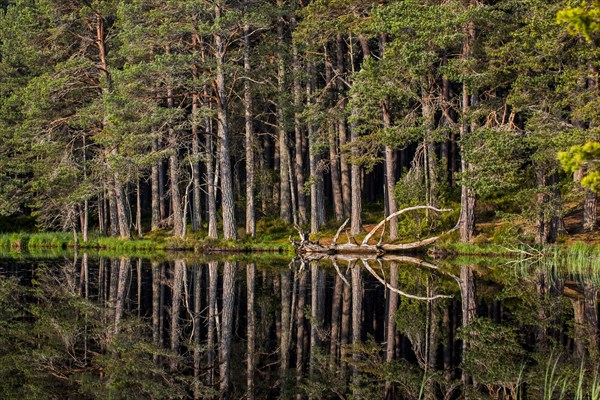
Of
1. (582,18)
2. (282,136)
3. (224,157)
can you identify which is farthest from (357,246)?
(582,18)

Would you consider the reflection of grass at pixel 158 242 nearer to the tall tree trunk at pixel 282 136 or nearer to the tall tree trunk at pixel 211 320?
the tall tree trunk at pixel 282 136

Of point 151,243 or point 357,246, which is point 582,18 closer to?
point 357,246

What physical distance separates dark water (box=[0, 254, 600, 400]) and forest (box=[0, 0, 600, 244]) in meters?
5.97

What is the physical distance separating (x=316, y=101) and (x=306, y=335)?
24092 mm

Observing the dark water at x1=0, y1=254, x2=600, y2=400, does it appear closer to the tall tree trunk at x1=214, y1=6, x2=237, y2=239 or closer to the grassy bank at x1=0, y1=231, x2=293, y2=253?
the grassy bank at x1=0, y1=231, x2=293, y2=253

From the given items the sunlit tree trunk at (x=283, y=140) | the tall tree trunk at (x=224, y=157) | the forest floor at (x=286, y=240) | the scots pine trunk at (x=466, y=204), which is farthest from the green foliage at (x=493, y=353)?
the sunlit tree trunk at (x=283, y=140)

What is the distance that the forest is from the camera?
87.0ft

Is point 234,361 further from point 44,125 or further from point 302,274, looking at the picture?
point 44,125

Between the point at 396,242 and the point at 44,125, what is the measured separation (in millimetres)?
20468

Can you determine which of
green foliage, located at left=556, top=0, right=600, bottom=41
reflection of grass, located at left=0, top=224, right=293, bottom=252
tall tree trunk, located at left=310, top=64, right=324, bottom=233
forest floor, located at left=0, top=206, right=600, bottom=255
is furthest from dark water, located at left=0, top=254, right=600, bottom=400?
tall tree trunk, located at left=310, top=64, right=324, bottom=233

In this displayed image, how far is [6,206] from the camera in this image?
42.1 m

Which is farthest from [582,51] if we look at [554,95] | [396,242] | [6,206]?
[6,206]

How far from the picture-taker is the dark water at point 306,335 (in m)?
10.2

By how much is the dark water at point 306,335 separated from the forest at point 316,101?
5.97 meters
